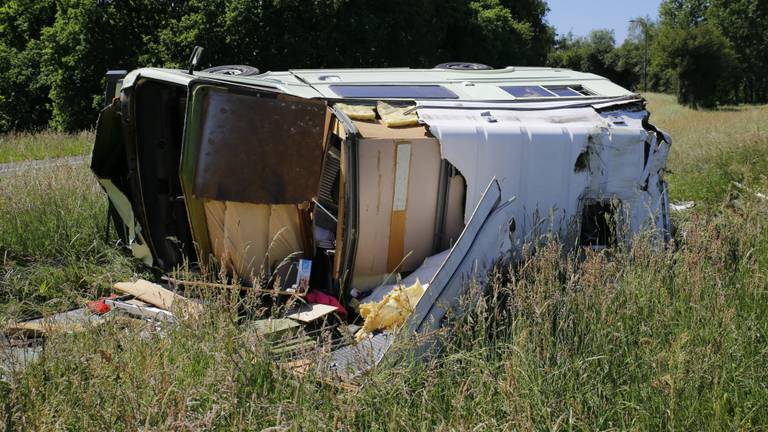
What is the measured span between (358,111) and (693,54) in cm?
4471

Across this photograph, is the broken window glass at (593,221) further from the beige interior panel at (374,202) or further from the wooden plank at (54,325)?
the wooden plank at (54,325)

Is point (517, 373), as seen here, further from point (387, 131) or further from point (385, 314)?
point (387, 131)

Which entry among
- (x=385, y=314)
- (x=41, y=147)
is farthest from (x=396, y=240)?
(x=41, y=147)

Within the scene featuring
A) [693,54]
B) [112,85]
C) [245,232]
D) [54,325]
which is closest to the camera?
[54,325]

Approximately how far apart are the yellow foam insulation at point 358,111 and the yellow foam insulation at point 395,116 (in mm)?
81

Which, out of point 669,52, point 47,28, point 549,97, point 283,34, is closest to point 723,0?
point 669,52

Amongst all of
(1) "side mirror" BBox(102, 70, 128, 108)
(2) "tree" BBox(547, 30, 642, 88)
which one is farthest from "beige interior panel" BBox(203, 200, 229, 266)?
(2) "tree" BBox(547, 30, 642, 88)

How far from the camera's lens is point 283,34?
26156mm

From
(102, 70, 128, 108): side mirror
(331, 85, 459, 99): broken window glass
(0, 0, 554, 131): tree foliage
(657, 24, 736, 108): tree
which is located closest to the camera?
(331, 85, 459, 99): broken window glass

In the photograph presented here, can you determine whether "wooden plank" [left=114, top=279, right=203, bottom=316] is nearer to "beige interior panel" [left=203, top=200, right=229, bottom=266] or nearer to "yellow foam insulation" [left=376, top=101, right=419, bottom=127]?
"beige interior panel" [left=203, top=200, right=229, bottom=266]

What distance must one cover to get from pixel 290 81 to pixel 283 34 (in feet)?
68.9

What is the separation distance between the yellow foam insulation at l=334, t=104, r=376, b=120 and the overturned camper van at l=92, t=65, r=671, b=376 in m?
0.02

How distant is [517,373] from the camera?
3.29m

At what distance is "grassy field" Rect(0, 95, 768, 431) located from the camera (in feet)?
10.1
